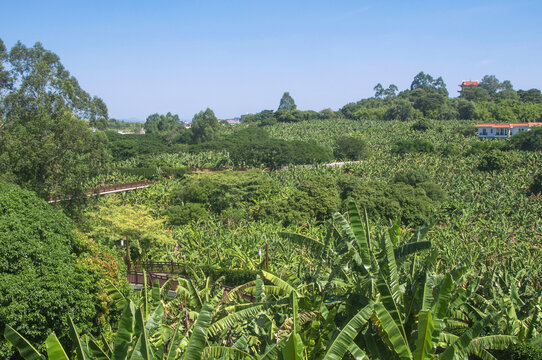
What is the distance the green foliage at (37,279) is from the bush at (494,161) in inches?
1768

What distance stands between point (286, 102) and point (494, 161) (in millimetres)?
86107

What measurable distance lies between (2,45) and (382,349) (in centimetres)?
2748

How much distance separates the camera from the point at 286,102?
5059 inches

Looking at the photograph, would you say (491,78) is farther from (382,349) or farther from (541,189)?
(382,349)

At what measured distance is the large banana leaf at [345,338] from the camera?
665cm

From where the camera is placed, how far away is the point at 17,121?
2473 centimetres

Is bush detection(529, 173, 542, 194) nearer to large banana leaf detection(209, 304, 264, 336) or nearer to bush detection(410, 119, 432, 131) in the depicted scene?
large banana leaf detection(209, 304, 264, 336)

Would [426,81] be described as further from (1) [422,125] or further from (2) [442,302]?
(2) [442,302]

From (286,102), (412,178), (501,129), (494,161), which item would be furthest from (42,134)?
(286,102)

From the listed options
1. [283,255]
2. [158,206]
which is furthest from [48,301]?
[158,206]

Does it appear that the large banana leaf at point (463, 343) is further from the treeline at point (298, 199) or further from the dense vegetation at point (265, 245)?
the treeline at point (298, 199)

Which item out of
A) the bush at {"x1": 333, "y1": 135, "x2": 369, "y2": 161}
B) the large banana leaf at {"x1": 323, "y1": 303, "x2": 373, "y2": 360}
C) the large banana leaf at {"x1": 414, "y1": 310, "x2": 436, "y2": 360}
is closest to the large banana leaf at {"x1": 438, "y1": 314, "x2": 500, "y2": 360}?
the large banana leaf at {"x1": 414, "y1": 310, "x2": 436, "y2": 360}

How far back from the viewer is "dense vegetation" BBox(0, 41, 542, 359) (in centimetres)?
784

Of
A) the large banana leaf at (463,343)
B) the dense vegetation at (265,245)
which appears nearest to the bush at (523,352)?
the dense vegetation at (265,245)
